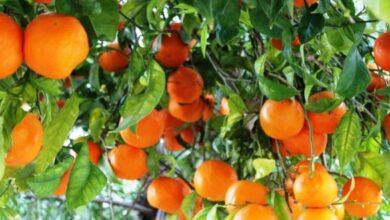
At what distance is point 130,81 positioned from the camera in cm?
81

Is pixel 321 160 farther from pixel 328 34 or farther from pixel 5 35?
pixel 5 35

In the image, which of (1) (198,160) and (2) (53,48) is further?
(1) (198,160)

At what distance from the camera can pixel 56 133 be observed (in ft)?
2.38

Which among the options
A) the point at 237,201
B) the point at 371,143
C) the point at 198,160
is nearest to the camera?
the point at 237,201

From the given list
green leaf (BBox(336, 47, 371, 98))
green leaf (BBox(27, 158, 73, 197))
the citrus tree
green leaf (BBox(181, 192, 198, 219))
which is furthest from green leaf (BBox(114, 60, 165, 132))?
green leaf (BBox(181, 192, 198, 219))

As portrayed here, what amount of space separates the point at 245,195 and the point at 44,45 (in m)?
0.39

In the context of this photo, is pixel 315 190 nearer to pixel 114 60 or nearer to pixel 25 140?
pixel 25 140

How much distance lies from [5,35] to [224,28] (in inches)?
10.2

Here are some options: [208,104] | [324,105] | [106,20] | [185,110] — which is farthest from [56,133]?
[208,104]

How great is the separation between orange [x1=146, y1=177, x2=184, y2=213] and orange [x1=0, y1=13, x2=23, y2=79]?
0.54 meters

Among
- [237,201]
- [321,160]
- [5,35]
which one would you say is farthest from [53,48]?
[321,160]

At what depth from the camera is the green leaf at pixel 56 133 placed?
724mm

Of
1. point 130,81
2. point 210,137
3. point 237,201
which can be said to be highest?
point 130,81

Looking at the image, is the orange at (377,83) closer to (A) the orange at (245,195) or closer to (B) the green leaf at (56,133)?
(A) the orange at (245,195)
